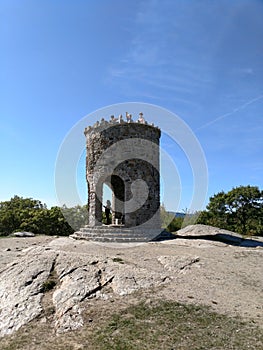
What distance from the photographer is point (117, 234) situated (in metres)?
19.1

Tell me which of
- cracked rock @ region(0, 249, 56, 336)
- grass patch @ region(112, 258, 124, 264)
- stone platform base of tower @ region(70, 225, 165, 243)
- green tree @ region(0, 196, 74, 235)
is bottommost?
cracked rock @ region(0, 249, 56, 336)

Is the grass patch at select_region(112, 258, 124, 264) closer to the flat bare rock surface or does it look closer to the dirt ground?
the flat bare rock surface

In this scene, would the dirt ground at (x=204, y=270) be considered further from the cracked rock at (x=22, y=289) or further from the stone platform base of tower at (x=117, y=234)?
the cracked rock at (x=22, y=289)

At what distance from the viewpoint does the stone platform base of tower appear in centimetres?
1888

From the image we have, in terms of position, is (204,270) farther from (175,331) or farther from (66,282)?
(66,282)

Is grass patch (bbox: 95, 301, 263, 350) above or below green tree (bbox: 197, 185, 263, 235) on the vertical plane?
below

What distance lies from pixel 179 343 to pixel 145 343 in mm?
818

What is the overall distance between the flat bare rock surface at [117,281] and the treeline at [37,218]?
26.4 meters

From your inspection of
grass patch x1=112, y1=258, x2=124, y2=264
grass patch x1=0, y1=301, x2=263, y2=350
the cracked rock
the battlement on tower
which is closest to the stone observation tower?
the battlement on tower

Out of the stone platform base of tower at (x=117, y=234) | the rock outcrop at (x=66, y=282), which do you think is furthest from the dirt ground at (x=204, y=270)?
the stone platform base of tower at (x=117, y=234)

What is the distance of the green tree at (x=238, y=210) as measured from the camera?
42.3 metres

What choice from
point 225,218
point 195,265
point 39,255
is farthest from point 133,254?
point 225,218

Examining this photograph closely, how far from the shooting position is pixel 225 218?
4472 cm

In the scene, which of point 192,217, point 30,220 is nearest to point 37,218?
point 30,220
